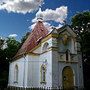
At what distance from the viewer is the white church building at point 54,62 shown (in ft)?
→ 83.1

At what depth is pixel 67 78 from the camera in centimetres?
2597

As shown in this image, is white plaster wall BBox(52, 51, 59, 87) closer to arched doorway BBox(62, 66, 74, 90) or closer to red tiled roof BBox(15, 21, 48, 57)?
arched doorway BBox(62, 66, 74, 90)

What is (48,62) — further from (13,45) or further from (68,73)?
(13,45)

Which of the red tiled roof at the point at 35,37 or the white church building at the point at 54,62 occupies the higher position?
the red tiled roof at the point at 35,37

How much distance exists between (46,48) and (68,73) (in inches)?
161

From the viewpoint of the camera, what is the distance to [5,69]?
37.9m

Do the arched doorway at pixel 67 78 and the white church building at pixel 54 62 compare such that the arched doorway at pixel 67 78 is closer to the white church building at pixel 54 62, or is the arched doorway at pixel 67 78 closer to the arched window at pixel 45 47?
the white church building at pixel 54 62

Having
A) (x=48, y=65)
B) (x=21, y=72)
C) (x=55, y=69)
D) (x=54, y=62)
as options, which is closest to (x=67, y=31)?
(x=54, y=62)

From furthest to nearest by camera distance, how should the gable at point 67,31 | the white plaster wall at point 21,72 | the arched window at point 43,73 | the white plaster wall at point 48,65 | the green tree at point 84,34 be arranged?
the green tree at point 84,34, the white plaster wall at point 21,72, the arched window at point 43,73, the gable at point 67,31, the white plaster wall at point 48,65

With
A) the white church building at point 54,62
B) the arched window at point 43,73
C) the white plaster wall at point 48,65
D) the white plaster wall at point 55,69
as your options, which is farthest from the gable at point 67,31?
the arched window at point 43,73

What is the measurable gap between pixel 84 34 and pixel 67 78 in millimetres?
7639

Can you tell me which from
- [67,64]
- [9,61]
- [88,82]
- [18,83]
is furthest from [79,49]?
[9,61]

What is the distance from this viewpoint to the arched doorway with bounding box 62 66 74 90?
2554 centimetres

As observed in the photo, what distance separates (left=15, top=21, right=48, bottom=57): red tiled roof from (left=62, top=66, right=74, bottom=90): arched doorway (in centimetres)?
579
